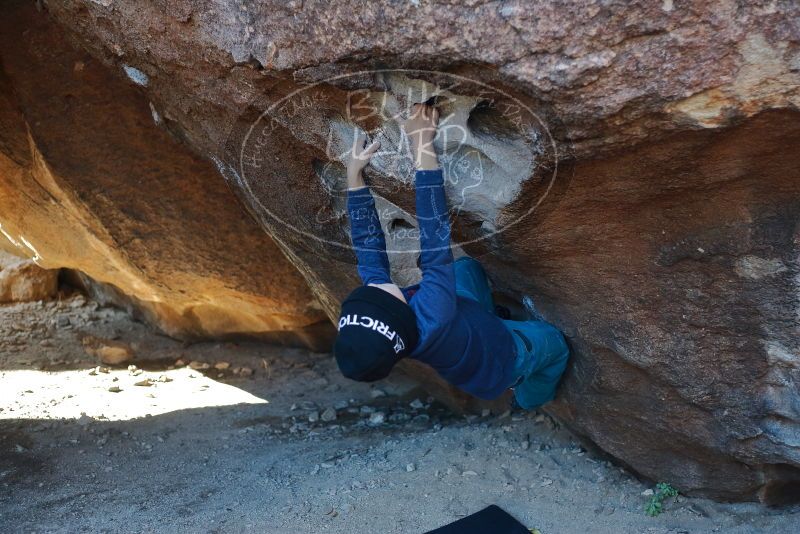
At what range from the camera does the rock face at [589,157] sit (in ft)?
5.42

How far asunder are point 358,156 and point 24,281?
3641 mm

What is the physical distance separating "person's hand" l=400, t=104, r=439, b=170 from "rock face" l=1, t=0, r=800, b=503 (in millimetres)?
44

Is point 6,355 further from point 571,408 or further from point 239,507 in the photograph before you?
point 571,408

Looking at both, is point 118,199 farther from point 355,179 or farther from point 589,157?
point 589,157

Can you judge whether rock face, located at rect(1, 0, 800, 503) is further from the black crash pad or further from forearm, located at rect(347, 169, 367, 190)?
the black crash pad

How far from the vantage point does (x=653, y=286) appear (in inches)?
84.7

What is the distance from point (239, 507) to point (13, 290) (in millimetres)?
3166

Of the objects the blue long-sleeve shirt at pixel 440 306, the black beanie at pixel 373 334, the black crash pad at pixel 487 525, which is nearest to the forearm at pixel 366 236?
the blue long-sleeve shirt at pixel 440 306

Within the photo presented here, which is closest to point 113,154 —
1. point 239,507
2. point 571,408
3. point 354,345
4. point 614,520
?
point 239,507

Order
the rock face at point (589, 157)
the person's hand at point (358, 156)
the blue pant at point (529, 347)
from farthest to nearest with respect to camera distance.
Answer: the blue pant at point (529, 347) → the person's hand at point (358, 156) → the rock face at point (589, 157)

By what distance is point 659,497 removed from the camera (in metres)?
2.46

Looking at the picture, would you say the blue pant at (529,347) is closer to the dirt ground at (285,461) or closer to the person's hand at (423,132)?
the dirt ground at (285,461)

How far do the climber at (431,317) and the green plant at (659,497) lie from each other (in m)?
0.45

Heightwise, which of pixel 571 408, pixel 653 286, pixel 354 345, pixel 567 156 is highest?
pixel 567 156
